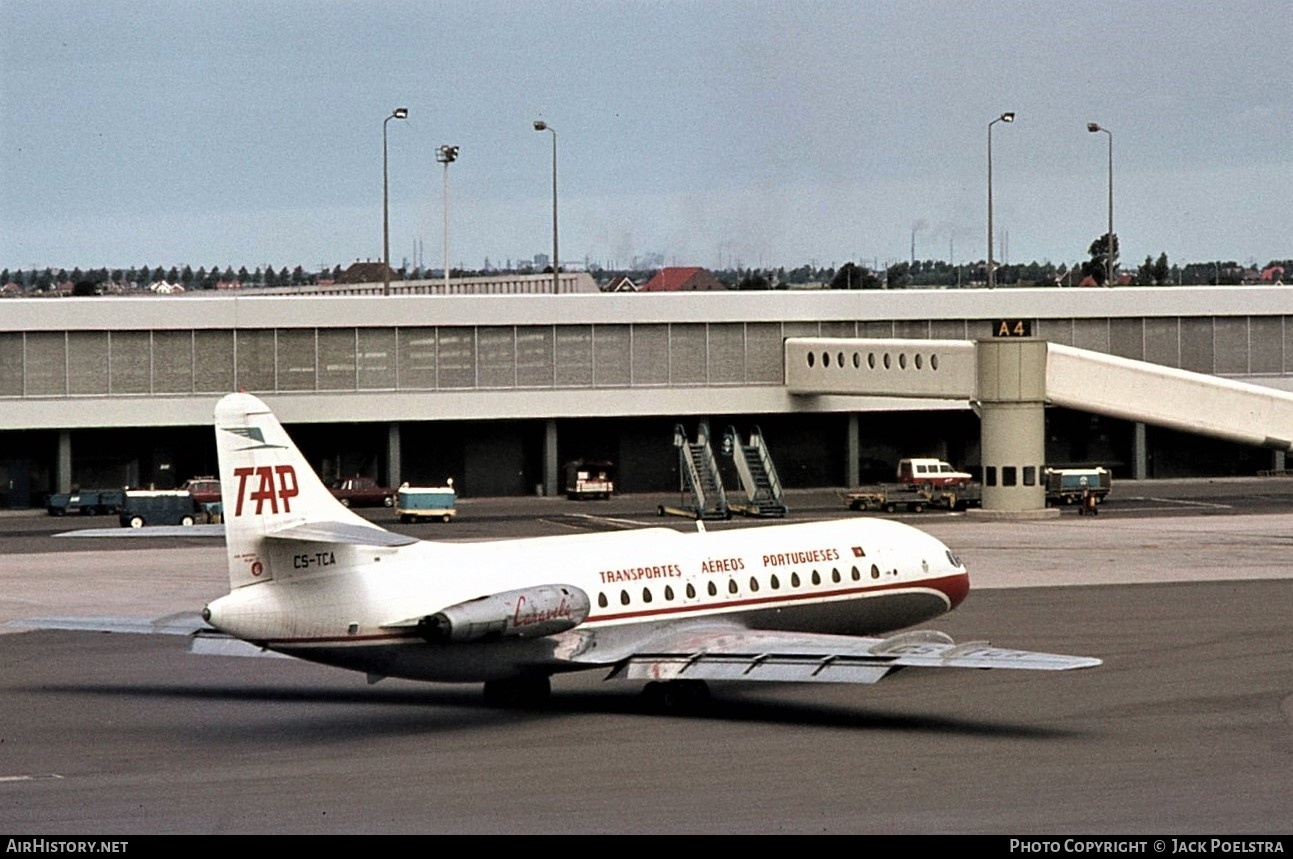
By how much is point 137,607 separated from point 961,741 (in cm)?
2794

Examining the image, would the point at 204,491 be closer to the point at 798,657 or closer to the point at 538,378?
the point at 538,378

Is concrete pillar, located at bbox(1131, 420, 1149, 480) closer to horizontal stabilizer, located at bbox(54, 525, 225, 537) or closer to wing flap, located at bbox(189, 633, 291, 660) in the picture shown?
wing flap, located at bbox(189, 633, 291, 660)

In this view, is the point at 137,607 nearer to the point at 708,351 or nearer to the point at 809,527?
the point at 809,527

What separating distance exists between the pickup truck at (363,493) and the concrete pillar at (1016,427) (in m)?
28.6

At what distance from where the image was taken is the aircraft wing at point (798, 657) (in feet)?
108

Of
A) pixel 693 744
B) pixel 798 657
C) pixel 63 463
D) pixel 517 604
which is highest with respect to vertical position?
pixel 63 463

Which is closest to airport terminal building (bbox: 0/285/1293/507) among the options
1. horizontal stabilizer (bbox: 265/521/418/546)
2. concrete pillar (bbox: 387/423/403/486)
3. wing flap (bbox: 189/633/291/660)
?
concrete pillar (bbox: 387/423/403/486)

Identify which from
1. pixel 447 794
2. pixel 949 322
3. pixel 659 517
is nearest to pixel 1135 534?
pixel 659 517

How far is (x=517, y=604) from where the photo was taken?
34688 millimetres

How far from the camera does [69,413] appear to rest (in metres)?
96.3

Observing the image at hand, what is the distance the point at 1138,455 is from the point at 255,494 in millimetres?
84629

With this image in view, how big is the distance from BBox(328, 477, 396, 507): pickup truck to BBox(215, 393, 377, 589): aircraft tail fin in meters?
61.2

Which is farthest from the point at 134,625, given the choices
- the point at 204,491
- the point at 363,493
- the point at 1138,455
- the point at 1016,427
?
the point at 1138,455

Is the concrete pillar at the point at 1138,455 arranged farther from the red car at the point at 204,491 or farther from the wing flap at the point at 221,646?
the wing flap at the point at 221,646
